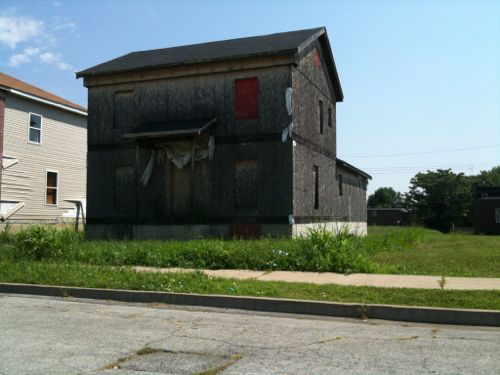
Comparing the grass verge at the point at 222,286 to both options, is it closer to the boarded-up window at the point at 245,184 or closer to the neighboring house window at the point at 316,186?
the boarded-up window at the point at 245,184

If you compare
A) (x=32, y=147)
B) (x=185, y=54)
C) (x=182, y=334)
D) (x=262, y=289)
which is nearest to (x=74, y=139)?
(x=32, y=147)

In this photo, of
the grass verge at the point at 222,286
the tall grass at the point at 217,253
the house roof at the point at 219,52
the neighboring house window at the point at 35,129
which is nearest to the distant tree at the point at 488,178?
the house roof at the point at 219,52

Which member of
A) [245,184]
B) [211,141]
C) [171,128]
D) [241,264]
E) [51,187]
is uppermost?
[171,128]

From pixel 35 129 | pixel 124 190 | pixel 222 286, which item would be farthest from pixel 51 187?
pixel 222 286

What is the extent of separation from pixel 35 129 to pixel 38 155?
1387mm

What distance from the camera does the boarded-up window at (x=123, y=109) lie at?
21203 mm

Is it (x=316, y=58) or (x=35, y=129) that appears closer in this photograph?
(x=316, y=58)

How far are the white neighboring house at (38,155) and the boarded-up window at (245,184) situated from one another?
11156 mm

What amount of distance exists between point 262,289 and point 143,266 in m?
4.74

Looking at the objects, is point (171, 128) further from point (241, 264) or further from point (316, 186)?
point (241, 264)

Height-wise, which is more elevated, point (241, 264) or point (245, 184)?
point (245, 184)

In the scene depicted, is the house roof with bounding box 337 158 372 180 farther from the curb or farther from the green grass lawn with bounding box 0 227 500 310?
the curb

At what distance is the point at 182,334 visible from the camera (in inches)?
259

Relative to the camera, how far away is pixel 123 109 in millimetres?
21359
